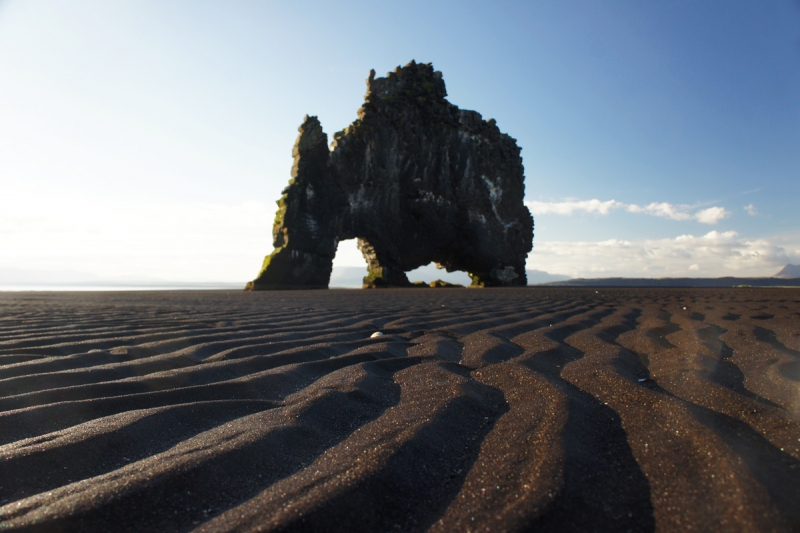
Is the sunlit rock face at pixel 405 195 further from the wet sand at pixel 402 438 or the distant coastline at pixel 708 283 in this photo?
the wet sand at pixel 402 438

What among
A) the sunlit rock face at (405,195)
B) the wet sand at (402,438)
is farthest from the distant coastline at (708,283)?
the wet sand at (402,438)

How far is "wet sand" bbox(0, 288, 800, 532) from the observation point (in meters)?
0.89

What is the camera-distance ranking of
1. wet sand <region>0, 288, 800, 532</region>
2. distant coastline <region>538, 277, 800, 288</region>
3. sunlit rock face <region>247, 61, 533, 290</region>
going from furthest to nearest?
distant coastline <region>538, 277, 800, 288</region> < sunlit rock face <region>247, 61, 533, 290</region> < wet sand <region>0, 288, 800, 532</region>

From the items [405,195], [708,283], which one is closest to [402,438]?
[405,195]

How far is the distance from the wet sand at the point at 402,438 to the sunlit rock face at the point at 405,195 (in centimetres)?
1569

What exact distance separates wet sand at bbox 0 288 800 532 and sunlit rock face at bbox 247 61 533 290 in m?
15.7

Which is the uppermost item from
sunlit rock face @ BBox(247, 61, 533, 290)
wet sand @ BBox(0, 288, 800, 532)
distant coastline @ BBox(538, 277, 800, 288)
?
sunlit rock face @ BBox(247, 61, 533, 290)

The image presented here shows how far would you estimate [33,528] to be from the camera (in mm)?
846

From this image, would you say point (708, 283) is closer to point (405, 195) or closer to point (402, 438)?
point (405, 195)

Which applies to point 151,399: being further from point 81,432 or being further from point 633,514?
point 633,514

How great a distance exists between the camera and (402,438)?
1.25 m

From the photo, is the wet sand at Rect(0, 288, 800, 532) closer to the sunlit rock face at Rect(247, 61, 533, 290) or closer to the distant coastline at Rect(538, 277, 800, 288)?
the sunlit rock face at Rect(247, 61, 533, 290)

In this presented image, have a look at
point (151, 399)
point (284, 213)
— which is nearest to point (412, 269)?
point (284, 213)

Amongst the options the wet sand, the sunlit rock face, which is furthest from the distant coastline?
the wet sand
